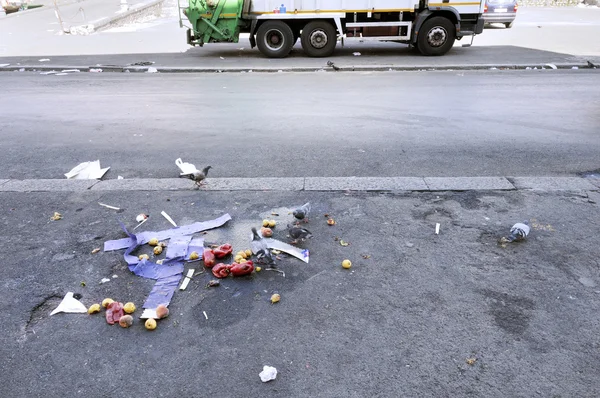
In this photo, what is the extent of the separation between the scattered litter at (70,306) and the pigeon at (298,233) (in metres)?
1.70

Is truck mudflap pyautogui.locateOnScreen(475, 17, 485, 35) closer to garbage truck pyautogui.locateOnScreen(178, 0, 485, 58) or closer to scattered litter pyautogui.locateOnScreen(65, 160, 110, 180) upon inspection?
garbage truck pyautogui.locateOnScreen(178, 0, 485, 58)

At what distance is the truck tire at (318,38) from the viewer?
47.9 feet

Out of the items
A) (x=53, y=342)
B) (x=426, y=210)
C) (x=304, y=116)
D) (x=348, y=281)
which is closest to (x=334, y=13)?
(x=304, y=116)

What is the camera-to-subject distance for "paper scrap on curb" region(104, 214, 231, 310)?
11.1 feet

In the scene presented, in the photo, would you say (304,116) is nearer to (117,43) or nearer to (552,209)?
(552,209)

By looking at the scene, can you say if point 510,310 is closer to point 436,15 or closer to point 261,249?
point 261,249

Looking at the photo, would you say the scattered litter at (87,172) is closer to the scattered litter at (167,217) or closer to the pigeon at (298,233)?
the scattered litter at (167,217)

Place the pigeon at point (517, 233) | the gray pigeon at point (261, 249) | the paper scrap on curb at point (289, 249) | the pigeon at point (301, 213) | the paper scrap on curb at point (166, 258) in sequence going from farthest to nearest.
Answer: the pigeon at point (301, 213) < the pigeon at point (517, 233) < the paper scrap on curb at point (289, 249) < the gray pigeon at point (261, 249) < the paper scrap on curb at point (166, 258)

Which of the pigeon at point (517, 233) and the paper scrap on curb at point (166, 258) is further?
the pigeon at point (517, 233)

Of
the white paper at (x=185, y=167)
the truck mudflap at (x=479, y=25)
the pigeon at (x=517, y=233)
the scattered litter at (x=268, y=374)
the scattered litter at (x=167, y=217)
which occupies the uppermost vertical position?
the truck mudflap at (x=479, y=25)

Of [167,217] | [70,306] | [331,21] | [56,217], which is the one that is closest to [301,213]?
[167,217]

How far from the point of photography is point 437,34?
14.5m

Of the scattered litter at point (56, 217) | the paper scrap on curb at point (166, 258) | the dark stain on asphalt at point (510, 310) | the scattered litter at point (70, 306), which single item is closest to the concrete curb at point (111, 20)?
the scattered litter at point (56, 217)

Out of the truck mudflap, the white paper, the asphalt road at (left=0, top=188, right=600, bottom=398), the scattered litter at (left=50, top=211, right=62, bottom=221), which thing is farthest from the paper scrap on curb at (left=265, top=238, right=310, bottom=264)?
the truck mudflap
